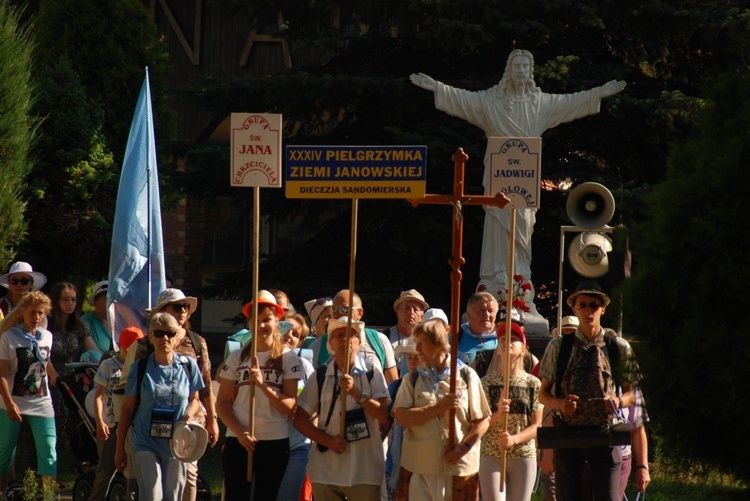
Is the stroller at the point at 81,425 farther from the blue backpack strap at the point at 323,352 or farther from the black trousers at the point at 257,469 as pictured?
the black trousers at the point at 257,469

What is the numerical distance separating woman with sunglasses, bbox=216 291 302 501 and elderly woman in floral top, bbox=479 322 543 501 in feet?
4.03

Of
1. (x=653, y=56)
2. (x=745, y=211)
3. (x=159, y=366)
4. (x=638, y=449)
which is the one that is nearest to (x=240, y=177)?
(x=159, y=366)

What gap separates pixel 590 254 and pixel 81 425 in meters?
4.38

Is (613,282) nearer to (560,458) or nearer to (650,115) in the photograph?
(560,458)

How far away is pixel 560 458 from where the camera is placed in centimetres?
→ 809

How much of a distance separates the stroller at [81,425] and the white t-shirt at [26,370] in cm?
22

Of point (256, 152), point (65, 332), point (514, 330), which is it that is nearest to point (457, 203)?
point (514, 330)

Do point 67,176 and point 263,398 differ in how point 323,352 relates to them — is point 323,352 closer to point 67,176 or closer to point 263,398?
point 263,398

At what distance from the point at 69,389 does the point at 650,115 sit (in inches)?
307

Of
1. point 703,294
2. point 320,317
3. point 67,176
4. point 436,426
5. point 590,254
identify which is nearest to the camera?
point 703,294

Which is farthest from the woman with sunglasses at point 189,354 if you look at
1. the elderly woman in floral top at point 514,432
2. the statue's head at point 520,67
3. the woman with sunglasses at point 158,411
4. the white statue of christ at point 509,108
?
the statue's head at point 520,67

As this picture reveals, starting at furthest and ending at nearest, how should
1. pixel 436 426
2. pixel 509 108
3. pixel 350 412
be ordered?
pixel 509 108, pixel 350 412, pixel 436 426

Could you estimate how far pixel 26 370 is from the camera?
10445 mm

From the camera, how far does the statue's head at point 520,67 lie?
1415 cm
